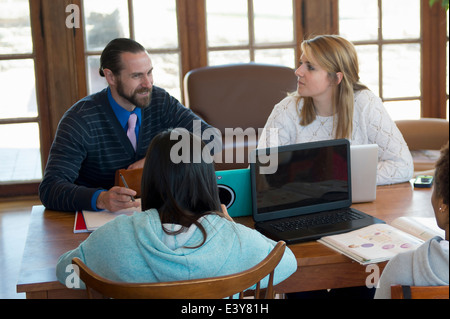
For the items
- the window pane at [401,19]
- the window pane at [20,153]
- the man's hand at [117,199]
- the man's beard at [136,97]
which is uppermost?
the window pane at [401,19]

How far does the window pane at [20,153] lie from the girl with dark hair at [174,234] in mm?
3156

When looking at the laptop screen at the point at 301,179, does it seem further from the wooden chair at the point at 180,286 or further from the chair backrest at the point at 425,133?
the chair backrest at the point at 425,133

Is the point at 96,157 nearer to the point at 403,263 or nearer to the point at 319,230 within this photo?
the point at 319,230

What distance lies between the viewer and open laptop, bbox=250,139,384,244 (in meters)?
1.85

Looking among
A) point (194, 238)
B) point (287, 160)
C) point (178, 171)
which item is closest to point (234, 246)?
point (194, 238)

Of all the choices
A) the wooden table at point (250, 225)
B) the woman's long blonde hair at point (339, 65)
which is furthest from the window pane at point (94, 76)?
the wooden table at point (250, 225)

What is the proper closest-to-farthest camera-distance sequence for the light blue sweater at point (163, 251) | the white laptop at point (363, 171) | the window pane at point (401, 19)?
the light blue sweater at point (163, 251)
the white laptop at point (363, 171)
the window pane at point (401, 19)

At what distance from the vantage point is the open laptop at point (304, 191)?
185cm

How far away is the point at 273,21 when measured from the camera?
4.58 meters

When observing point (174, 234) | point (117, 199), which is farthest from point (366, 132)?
point (174, 234)

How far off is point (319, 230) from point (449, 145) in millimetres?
628

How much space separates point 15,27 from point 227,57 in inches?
60.6

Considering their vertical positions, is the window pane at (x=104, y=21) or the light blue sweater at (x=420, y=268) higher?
the window pane at (x=104, y=21)

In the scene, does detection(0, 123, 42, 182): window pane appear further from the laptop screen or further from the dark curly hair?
the dark curly hair
